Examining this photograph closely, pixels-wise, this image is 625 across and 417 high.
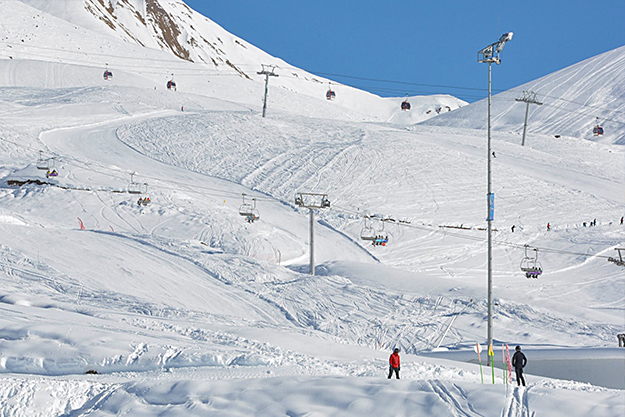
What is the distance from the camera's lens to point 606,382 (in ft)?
59.3

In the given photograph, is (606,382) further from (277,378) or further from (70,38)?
(70,38)

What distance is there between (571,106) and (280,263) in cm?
7457

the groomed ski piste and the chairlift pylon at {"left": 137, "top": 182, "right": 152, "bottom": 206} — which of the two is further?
the chairlift pylon at {"left": 137, "top": 182, "right": 152, "bottom": 206}

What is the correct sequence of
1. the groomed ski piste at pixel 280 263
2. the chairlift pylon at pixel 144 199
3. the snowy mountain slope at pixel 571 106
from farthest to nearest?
1. the snowy mountain slope at pixel 571 106
2. the chairlift pylon at pixel 144 199
3. the groomed ski piste at pixel 280 263

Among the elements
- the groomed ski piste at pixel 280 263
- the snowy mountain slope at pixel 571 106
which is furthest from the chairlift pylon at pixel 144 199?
the snowy mountain slope at pixel 571 106

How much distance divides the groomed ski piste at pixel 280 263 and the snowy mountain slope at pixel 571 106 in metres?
7.00

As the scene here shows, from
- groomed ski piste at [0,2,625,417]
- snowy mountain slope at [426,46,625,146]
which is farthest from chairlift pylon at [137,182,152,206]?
snowy mountain slope at [426,46,625,146]

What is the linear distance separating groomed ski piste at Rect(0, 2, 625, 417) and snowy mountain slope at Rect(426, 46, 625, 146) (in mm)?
7000

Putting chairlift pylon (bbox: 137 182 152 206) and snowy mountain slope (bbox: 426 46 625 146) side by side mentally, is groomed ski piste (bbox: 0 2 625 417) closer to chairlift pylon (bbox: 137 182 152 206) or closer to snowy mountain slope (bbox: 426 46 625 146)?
chairlift pylon (bbox: 137 182 152 206)

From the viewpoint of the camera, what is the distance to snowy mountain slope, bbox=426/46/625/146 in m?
90.8

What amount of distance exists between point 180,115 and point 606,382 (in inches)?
2152

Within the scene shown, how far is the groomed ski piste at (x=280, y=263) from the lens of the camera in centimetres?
1063

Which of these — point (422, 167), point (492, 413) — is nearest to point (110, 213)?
point (422, 167)

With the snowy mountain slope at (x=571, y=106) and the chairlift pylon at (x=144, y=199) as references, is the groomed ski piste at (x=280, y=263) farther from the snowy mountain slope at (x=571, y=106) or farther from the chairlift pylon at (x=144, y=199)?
the snowy mountain slope at (x=571, y=106)
